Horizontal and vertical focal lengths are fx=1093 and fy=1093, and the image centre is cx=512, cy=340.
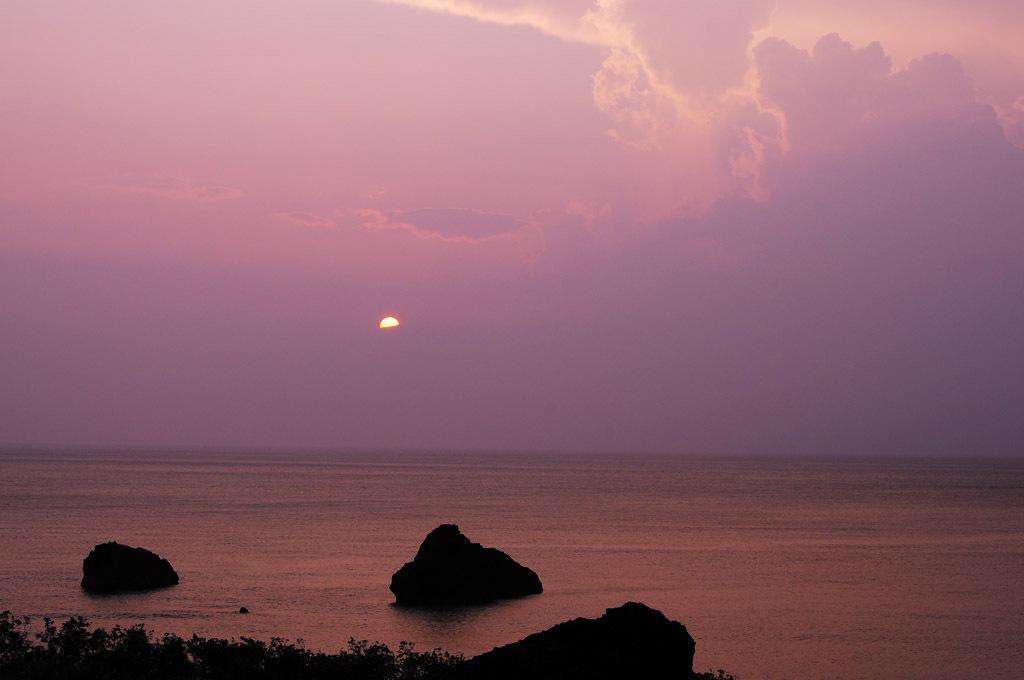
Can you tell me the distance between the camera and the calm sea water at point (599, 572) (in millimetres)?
50750

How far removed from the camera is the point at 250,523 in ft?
368

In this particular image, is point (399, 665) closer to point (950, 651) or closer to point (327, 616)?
point (327, 616)

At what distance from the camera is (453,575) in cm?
5906

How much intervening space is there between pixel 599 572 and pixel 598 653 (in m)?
46.8

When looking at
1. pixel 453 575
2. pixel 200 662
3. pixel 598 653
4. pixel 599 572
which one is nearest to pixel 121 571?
pixel 453 575

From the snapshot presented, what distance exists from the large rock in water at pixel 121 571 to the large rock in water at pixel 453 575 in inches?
549

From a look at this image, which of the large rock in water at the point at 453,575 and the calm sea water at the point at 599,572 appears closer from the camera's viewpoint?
the calm sea water at the point at 599,572

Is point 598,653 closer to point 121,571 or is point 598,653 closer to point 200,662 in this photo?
point 200,662

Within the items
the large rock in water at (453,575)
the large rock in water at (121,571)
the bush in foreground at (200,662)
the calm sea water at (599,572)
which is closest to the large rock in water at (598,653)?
the bush in foreground at (200,662)

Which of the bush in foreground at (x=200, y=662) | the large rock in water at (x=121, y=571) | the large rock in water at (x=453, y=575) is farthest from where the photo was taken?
the large rock in water at (x=121, y=571)

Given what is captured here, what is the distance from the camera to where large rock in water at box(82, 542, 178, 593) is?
60.4m

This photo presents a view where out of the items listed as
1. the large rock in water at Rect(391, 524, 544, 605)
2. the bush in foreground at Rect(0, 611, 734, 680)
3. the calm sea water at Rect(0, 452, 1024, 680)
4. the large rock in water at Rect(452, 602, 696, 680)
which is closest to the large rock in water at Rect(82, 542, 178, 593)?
the calm sea water at Rect(0, 452, 1024, 680)

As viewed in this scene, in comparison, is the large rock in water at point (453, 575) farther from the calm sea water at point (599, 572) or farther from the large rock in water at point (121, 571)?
the large rock in water at point (121, 571)

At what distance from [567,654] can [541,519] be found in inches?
3676
